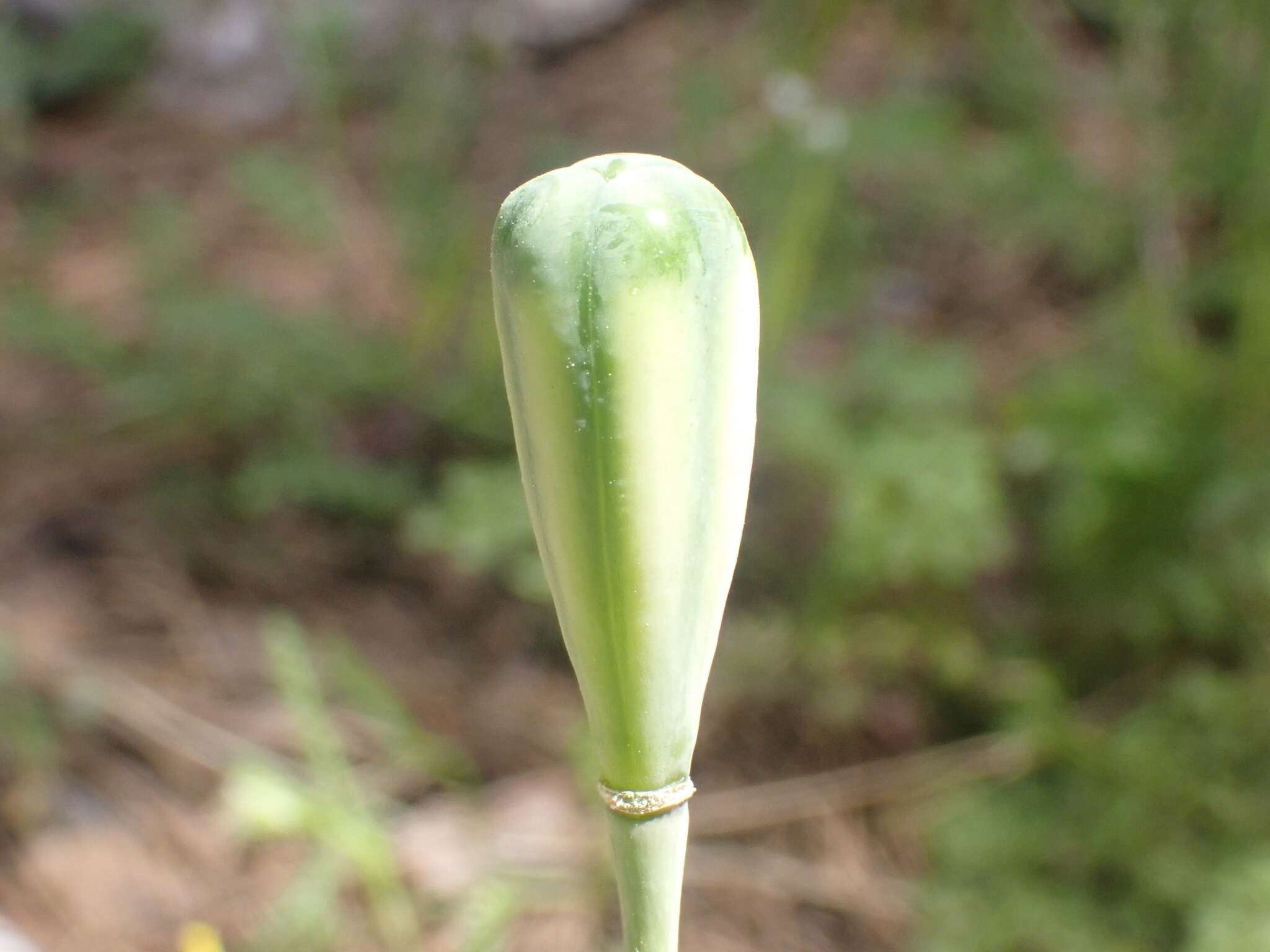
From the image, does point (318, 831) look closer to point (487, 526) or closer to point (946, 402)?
point (487, 526)

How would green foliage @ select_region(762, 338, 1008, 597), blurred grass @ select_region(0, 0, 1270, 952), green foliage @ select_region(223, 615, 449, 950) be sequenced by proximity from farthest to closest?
green foliage @ select_region(762, 338, 1008, 597), blurred grass @ select_region(0, 0, 1270, 952), green foliage @ select_region(223, 615, 449, 950)

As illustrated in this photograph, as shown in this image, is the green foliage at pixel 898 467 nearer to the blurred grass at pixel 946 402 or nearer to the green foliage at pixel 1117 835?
the blurred grass at pixel 946 402

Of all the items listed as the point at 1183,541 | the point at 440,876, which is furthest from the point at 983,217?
the point at 440,876

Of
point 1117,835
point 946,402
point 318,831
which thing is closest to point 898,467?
point 946,402

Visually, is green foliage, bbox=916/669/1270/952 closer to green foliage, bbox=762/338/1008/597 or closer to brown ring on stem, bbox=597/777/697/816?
green foliage, bbox=762/338/1008/597

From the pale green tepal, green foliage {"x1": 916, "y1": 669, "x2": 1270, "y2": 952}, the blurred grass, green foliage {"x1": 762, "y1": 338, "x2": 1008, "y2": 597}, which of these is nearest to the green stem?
the pale green tepal

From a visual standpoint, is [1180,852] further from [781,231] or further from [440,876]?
[781,231]

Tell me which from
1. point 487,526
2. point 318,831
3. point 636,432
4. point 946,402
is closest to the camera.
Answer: point 636,432
